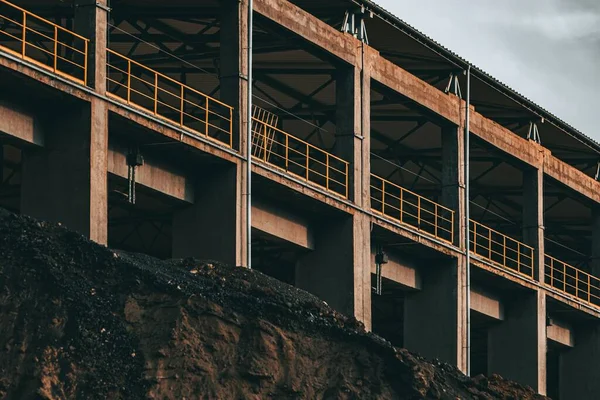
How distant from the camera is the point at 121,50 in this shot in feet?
116

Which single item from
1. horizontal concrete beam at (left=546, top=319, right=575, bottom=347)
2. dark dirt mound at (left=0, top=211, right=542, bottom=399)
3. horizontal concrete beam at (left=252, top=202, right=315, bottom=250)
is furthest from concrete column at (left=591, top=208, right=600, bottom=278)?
dark dirt mound at (left=0, top=211, right=542, bottom=399)

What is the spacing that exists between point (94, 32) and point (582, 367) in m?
22.8

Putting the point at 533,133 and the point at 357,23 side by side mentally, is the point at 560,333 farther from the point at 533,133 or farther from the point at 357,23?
the point at 357,23

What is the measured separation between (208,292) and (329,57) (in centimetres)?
1193

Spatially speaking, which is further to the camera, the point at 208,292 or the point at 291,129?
the point at 291,129

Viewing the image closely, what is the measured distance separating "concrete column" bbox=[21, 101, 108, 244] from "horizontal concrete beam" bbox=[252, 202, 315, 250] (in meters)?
5.59

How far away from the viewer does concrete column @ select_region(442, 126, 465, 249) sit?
123 ft

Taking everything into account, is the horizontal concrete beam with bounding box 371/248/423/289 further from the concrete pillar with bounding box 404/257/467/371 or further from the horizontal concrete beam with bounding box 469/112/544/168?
the horizontal concrete beam with bounding box 469/112/544/168

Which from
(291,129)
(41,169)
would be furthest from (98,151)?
(291,129)

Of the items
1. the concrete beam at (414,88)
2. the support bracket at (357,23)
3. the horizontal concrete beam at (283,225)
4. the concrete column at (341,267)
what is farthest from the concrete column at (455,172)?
the horizontal concrete beam at (283,225)

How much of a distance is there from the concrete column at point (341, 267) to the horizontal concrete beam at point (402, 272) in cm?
240

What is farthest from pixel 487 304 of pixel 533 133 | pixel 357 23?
pixel 357 23

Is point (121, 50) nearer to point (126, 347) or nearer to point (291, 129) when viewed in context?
point (291, 129)

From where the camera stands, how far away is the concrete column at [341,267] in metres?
32.5
